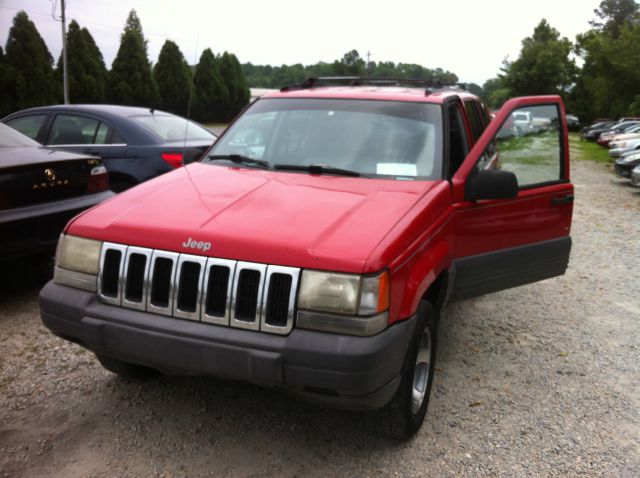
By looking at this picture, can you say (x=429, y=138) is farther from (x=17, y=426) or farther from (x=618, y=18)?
(x=618, y=18)

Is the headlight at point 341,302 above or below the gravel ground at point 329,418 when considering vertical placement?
above

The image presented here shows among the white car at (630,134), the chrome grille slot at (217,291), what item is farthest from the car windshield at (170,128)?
the white car at (630,134)

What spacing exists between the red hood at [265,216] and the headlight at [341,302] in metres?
0.05

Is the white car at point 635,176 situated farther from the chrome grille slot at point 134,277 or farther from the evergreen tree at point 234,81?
the evergreen tree at point 234,81

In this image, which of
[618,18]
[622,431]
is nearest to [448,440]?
[622,431]

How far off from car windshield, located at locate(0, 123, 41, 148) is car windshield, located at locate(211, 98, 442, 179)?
230 centimetres

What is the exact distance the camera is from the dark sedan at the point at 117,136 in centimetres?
675

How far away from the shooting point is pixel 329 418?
339 centimetres

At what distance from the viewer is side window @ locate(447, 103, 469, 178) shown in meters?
3.80

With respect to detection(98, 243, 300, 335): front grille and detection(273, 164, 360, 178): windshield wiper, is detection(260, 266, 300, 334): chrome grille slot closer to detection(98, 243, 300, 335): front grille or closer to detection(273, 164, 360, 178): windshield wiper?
detection(98, 243, 300, 335): front grille

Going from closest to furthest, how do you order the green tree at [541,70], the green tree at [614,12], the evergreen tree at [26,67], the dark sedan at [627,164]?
Result: the dark sedan at [627,164]
the evergreen tree at [26,67]
the green tree at [541,70]
the green tree at [614,12]

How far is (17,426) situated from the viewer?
126 inches

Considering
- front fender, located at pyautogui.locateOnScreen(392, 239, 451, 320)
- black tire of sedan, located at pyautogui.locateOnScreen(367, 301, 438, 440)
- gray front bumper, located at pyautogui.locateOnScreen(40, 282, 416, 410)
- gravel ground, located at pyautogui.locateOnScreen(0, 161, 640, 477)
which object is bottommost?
gravel ground, located at pyautogui.locateOnScreen(0, 161, 640, 477)

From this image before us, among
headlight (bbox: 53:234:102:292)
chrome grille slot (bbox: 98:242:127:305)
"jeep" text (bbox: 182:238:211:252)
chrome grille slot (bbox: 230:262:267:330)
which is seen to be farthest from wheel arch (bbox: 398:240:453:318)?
headlight (bbox: 53:234:102:292)
